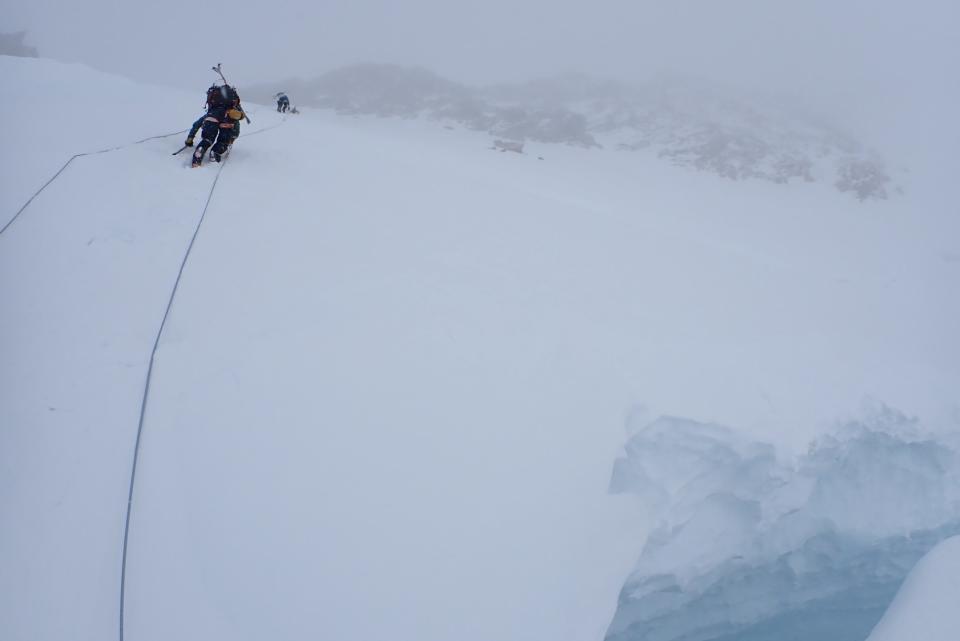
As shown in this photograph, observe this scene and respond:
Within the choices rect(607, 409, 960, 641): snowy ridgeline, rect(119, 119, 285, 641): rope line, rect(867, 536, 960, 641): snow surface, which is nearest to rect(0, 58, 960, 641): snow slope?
rect(119, 119, 285, 641): rope line

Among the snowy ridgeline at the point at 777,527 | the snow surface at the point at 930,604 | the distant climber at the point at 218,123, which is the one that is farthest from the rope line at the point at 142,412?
the snow surface at the point at 930,604

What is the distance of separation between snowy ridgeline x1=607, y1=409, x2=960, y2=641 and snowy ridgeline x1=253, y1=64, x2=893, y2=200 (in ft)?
52.2

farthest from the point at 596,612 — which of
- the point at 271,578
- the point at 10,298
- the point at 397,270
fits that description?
the point at 10,298

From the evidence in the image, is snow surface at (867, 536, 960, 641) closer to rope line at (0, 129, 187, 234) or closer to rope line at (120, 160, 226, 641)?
rope line at (120, 160, 226, 641)

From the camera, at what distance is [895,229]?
50.9ft

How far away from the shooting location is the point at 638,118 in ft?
78.4

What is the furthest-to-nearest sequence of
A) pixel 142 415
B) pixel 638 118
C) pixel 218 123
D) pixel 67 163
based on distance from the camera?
1. pixel 638 118
2. pixel 218 123
3. pixel 67 163
4. pixel 142 415

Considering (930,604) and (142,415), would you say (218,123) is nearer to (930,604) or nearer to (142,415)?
(142,415)

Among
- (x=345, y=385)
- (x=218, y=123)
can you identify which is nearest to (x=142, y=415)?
(x=345, y=385)

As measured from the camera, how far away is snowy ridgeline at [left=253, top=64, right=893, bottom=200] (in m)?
19.4

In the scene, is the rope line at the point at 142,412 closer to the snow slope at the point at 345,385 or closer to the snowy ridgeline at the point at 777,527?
the snow slope at the point at 345,385

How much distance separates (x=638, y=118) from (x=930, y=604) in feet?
77.9

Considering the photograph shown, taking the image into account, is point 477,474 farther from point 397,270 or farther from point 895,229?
point 895,229

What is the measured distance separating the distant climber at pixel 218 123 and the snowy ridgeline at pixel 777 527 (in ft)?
19.3
